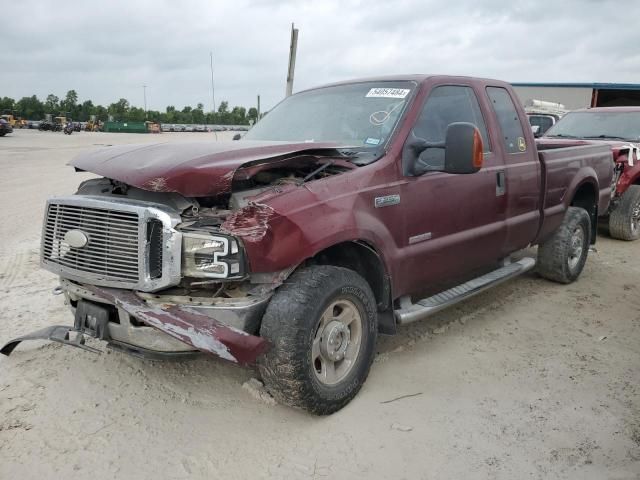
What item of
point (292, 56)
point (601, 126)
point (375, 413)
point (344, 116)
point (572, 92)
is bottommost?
point (375, 413)

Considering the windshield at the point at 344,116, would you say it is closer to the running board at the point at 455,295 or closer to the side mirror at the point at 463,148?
the side mirror at the point at 463,148

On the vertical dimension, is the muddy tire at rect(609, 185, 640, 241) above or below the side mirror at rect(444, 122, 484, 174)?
below

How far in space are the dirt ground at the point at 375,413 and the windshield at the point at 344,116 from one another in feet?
5.24

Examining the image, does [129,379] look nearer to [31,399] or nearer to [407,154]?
[31,399]

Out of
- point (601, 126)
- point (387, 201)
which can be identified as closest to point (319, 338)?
point (387, 201)

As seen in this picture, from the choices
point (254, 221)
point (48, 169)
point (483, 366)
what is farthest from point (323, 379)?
point (48, 169)

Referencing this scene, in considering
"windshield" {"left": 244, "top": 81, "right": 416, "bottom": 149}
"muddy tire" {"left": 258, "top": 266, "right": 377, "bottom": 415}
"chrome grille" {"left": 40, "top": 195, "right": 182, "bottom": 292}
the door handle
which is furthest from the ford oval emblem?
the door handle

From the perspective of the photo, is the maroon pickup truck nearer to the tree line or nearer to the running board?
the running board

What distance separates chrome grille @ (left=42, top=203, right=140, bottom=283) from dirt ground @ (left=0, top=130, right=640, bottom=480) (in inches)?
33.0

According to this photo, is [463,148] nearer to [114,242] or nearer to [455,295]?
[455,295]

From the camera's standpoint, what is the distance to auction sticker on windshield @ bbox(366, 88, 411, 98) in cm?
404

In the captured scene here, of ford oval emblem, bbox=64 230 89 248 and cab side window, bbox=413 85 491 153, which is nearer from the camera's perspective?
ford oval emblem, bbox=64 230 89 248

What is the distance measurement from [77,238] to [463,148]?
2.30 meters

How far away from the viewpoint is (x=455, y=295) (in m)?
4.21
